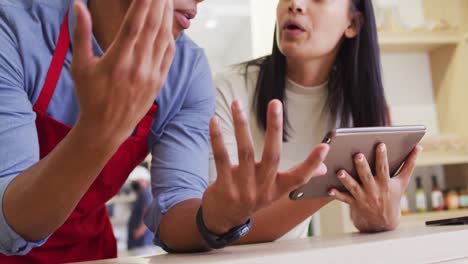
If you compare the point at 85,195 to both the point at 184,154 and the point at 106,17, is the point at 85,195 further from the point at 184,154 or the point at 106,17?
the point at 106,17

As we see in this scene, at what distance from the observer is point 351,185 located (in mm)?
749

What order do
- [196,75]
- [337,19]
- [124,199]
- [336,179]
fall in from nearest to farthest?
1. [336,179]
2. [196,75]
3. [337,19]
4. [124,199]

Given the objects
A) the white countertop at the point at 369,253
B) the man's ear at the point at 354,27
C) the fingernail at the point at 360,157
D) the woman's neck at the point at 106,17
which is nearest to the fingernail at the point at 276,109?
the white countertop at the point at 369,253

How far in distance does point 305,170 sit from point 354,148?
0.20 meters

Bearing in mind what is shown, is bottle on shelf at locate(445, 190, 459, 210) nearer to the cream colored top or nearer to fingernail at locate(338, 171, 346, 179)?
the cream colored top

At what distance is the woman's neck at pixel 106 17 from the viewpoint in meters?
0.76

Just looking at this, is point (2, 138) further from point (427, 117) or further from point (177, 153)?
point (427, 117)

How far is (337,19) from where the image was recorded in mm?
1235

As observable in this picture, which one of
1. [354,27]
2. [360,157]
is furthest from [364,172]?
→ [354,27]

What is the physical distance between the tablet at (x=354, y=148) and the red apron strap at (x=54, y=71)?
1.31 feet

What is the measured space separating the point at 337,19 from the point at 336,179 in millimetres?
604

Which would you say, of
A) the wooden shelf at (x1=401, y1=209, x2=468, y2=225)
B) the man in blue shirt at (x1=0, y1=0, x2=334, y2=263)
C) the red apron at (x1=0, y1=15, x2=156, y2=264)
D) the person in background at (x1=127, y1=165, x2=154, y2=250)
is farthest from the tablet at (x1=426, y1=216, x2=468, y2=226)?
the person in background at (x1=127, y1=165, x2=154, y2=250)

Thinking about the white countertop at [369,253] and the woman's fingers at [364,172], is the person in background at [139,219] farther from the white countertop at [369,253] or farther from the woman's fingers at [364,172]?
the white countertop at [369,253]

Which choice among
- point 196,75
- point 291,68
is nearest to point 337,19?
point 291,68
